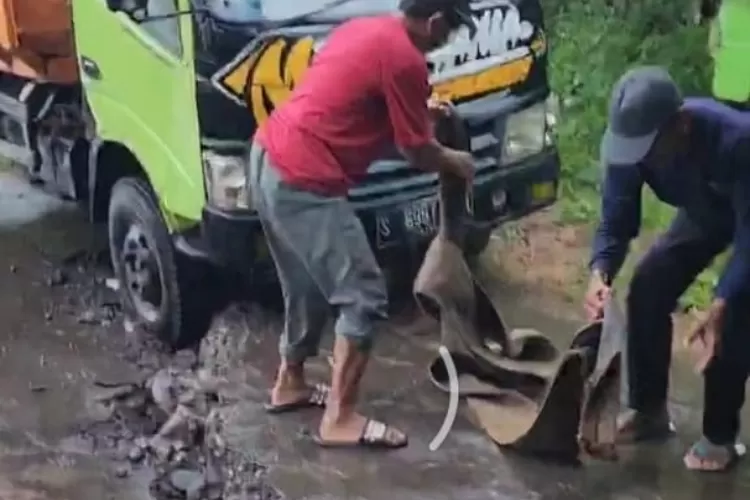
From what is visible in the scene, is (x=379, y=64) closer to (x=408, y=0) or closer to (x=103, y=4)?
(x=408, y=0)

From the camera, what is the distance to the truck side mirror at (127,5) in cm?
611

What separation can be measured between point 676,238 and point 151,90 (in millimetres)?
2506

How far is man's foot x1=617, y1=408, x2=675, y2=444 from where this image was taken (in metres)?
5.25

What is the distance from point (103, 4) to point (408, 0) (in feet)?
7.40

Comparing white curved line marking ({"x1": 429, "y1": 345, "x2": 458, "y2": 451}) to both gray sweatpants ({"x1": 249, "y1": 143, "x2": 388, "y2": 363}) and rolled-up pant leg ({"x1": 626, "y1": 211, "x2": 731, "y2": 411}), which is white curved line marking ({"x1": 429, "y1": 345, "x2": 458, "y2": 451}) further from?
rolled-up pant leg ({"x1": 626, "y1": 211, "x2": 731, "y2": 411})

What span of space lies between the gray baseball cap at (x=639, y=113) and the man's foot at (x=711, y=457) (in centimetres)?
122

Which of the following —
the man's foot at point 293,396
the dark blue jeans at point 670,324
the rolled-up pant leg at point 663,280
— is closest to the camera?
the dark blue jeans at point 670,324

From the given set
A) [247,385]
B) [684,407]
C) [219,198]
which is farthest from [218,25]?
[684,407]

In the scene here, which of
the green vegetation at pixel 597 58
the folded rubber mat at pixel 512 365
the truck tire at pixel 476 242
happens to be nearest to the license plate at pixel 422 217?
the folded rubber mat at pixel 512 365

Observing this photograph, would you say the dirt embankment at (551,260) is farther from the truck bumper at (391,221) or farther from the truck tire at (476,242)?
the truck bumper at (391,221)

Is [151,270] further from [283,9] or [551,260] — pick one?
[551,260]

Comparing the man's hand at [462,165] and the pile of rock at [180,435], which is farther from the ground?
the man's hand at [462,165]

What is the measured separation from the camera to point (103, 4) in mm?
6402

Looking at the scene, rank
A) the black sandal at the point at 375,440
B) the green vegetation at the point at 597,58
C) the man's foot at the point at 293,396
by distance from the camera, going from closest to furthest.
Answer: the black sandal at the point at 375,440 < the man's foot at the point at 293,396 < the green vegetation at the point at 597,58
